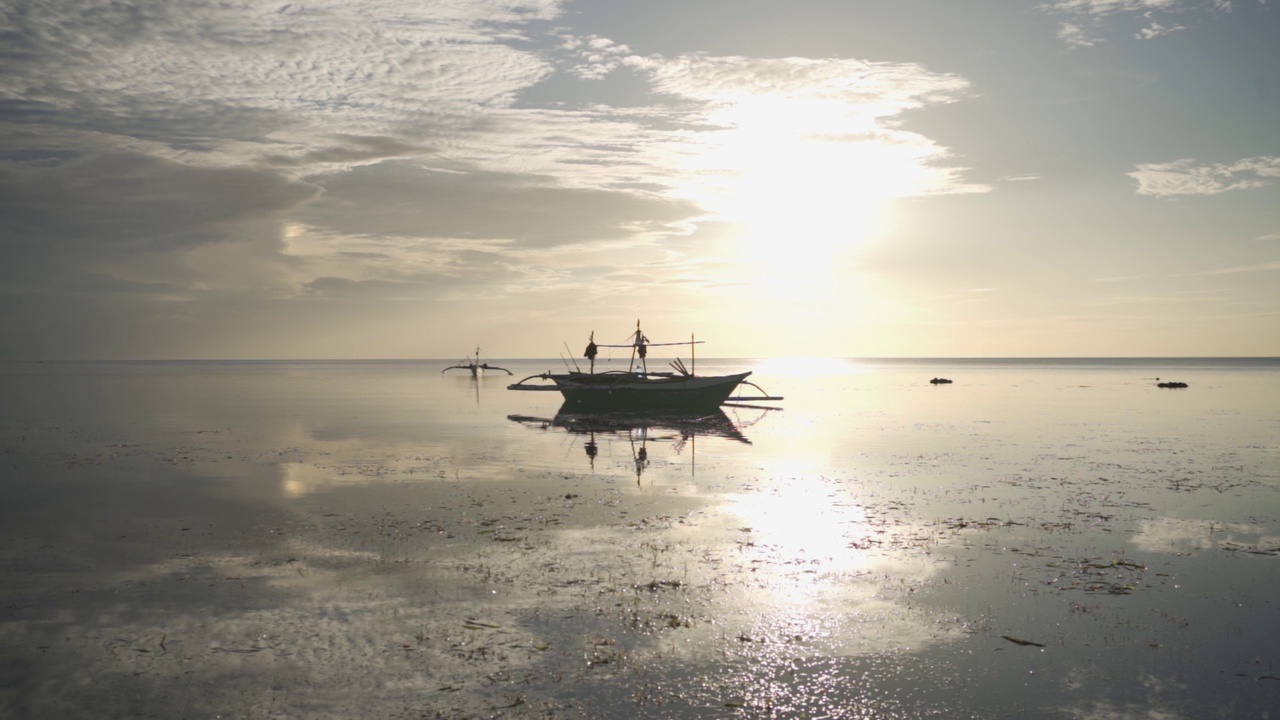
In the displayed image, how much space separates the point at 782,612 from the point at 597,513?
27.8 ft

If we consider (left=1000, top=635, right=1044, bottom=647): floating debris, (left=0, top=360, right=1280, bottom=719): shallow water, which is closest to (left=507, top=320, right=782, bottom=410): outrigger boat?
(left=0, top=360, right=1280, bottom=719): shallow water

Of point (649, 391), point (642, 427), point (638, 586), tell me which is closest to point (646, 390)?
point (649, 391)

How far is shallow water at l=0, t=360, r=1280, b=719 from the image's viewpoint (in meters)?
9.37

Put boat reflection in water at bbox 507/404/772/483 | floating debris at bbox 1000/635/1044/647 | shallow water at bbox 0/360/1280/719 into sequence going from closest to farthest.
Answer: shallow water at bbox 0/360/1280/719
floating debris at bbox 1000/635/1044/647
boat reflection in water at bbox 507/404/772/483

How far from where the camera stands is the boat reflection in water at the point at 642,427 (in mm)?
36031

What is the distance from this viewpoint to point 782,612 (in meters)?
12.2

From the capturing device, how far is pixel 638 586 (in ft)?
44.0

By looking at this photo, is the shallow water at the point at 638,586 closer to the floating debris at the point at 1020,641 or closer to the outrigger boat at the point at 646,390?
the floating debris at the point at 1020,641

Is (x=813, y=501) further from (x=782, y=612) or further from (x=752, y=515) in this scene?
(x=782, y=612)

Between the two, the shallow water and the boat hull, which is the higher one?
the boat hull

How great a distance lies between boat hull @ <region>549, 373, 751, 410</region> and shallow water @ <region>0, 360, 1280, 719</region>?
25.4 meters

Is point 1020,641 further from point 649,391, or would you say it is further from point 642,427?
point 649,391

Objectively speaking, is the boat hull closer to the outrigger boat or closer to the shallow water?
the outrigger boat

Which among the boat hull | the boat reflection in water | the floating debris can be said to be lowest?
the floating debris
